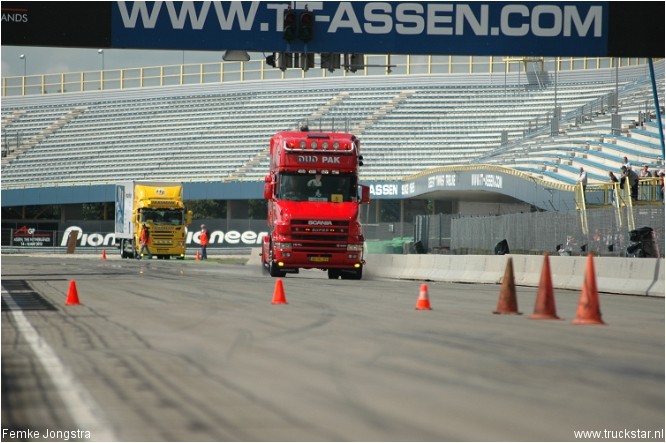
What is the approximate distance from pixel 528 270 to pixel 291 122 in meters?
50.3

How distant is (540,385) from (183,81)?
79793 mm

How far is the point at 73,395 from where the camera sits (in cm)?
803

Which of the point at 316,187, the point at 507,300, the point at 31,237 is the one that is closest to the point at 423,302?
the point at 507,300

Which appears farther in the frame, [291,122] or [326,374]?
[291,122]

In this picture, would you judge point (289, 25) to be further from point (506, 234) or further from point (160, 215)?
point (160, 215)

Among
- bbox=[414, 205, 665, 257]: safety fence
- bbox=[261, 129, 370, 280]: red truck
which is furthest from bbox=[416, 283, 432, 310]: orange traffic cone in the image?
bbox=[261, 129, 370, 280]: red truck

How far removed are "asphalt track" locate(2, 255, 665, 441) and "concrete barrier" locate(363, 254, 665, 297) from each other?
295 centimetres

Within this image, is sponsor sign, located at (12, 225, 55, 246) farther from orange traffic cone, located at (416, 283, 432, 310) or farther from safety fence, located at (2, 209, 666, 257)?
orange traffic cone, located at (416, 283, 432, 310)

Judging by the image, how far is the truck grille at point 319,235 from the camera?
30.0 m

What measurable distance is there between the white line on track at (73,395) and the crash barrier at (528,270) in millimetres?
10383

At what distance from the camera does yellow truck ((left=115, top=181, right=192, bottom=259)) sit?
181ft

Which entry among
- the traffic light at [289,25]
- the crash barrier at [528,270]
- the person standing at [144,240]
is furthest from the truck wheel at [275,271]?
the person standing at [144,240]

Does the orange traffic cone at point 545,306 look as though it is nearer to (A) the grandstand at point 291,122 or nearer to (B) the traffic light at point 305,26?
(B) the traffic light at point 305,26

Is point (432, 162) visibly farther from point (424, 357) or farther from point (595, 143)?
point (424, 357)
